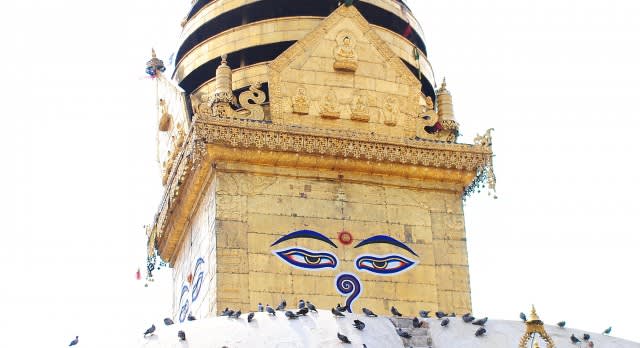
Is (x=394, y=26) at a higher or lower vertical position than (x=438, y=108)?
higher

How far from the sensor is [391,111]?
27250 millimetres

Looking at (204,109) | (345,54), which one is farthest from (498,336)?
(345,54)

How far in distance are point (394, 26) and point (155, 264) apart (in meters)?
7.45

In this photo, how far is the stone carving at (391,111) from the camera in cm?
2711

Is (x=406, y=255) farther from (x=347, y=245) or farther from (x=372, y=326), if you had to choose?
(x=372, y=326)

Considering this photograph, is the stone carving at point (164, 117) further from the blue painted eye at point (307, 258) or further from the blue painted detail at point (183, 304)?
the blue painted eye at point (307, 258)

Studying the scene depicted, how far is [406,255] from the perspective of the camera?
85.0ft

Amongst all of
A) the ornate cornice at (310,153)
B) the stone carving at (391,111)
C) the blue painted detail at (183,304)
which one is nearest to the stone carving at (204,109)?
the ornate cornice at (310,153)

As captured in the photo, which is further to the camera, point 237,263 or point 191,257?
point 191,257

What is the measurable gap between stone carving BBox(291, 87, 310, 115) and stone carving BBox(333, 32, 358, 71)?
36.4 inches

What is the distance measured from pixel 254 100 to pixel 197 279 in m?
A: 3.69

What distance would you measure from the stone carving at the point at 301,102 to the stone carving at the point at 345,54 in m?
0.93

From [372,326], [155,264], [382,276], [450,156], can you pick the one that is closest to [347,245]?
[382,276]

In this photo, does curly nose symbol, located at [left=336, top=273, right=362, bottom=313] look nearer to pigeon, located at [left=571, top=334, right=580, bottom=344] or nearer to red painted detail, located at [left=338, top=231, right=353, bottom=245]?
red painted detail, located at [left=338, top=231, right=353, bottom=245]
